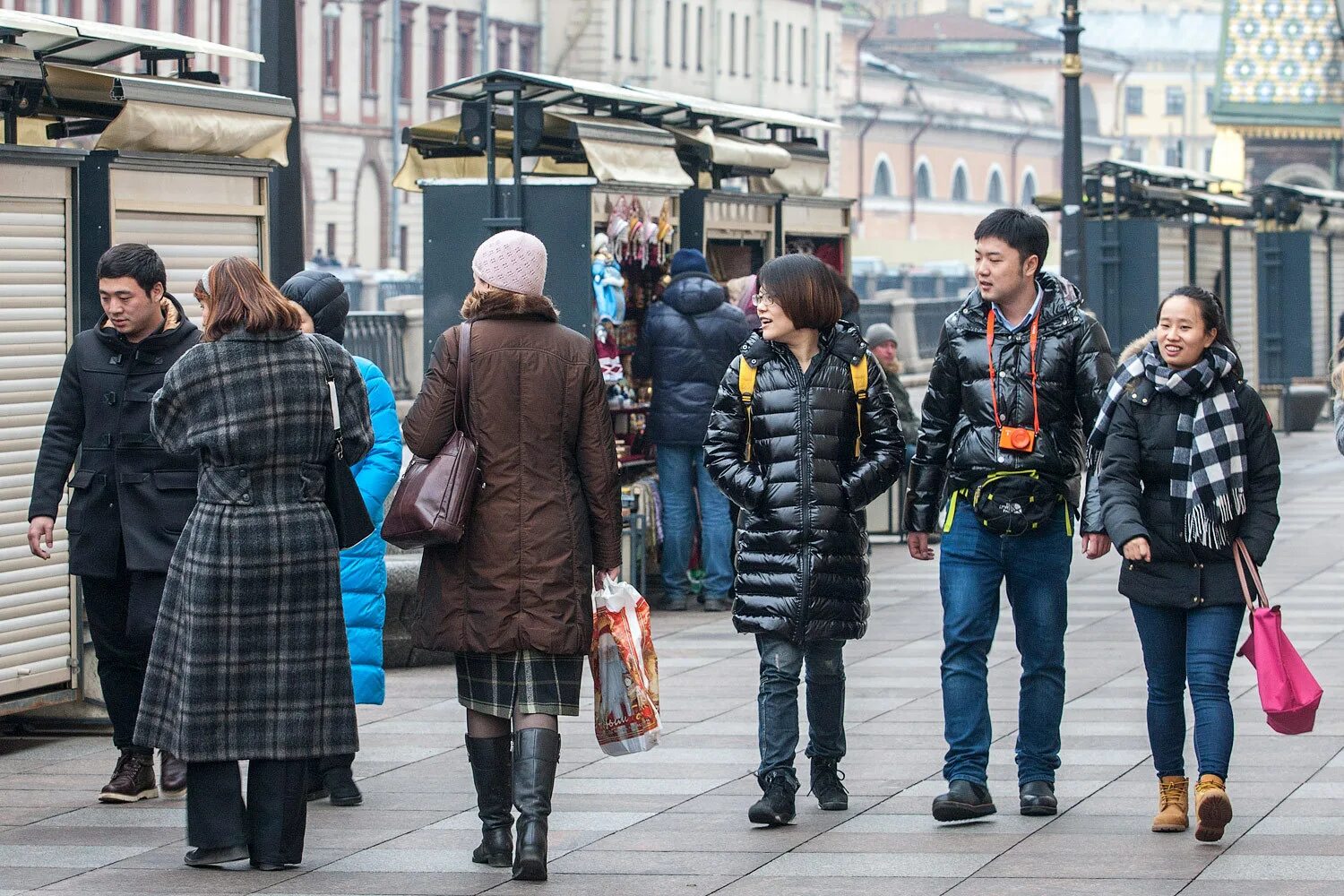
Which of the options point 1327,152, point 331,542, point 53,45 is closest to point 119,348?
point 331,542

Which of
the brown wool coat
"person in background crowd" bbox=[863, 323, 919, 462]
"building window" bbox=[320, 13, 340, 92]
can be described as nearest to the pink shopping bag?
the brown wool coat

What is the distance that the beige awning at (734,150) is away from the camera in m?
14.4

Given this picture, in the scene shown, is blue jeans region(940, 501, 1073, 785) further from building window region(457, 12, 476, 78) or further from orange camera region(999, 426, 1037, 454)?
building window region(457, 12, 476, 78)

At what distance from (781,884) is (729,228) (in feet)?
27.3

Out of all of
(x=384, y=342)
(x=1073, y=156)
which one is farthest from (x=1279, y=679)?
(x=384, y=342)

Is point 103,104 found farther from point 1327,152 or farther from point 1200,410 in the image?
point 1327,152

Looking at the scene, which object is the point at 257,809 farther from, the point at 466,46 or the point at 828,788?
the point at 466,46

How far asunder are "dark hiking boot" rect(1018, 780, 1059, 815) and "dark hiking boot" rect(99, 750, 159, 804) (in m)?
2.68

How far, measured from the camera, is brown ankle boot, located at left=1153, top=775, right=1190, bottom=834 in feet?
23.6

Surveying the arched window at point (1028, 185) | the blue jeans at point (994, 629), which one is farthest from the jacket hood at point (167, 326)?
the arched window at point (1028, 185)

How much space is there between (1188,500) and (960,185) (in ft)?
339

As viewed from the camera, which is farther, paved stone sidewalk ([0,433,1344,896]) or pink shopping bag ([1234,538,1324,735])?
pink shopping bag ([1234,538,1324,735])

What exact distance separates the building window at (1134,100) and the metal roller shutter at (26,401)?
144060mm

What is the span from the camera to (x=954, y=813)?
7301 mm
